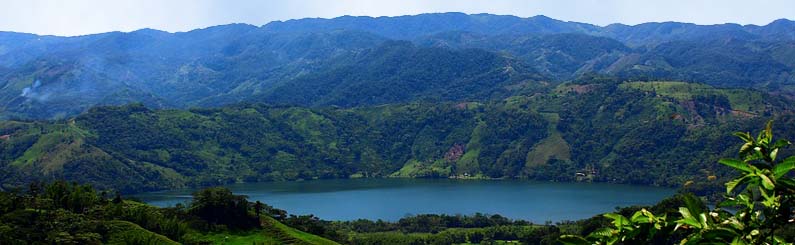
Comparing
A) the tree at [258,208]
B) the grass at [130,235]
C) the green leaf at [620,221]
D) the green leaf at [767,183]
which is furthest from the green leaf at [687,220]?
the tree at [258,208]

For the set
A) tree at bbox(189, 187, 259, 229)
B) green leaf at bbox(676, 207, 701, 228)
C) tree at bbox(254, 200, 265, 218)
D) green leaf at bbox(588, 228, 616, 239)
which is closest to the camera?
green leaf at bbox(676, 207, 701, 228)

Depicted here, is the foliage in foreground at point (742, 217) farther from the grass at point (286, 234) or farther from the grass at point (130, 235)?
the grass at point (286, 234)

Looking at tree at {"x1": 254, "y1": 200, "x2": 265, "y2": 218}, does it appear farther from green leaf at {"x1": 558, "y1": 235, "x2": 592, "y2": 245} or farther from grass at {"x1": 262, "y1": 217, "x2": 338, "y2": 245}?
green leaf at {"x1": 558, "y1": 235, "x2": 592, "y2": 245}

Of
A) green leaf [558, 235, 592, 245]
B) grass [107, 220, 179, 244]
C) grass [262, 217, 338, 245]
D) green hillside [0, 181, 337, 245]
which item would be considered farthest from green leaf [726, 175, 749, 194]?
grass [262, 217, 338, 245]

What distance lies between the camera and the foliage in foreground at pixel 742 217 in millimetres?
4645

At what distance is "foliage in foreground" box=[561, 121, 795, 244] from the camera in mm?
4645

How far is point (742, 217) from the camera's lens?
4.84 meters

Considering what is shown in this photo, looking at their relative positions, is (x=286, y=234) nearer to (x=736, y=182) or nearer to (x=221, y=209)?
(x=221, y=209)

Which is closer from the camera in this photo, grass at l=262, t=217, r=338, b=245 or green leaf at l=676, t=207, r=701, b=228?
green leaf at l=676, t=207, r=701, b=228

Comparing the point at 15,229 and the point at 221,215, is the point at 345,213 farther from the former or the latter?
the point at 15,229

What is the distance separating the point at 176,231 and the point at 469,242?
67.0 meters

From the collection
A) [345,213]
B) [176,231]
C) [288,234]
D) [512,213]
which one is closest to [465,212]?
[512,213]

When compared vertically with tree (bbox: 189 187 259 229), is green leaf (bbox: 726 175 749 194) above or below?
above

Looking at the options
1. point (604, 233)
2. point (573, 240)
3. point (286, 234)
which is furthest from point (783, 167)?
point (286, 234)
